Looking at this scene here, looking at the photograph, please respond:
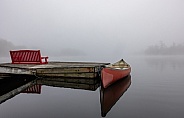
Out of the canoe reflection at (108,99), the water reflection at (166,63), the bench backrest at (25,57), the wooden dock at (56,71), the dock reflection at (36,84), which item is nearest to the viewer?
the canoe reflection at (108,99)

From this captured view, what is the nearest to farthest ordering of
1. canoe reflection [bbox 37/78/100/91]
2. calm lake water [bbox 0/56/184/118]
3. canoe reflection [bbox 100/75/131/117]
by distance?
calm lake water [bbox 0/56/184/118] < canoe reflection [bbox 100/75/131/117] < canoe reflection [bbox 37/78/100/91]

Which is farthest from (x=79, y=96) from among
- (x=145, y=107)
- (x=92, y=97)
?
(x=145, y=107)

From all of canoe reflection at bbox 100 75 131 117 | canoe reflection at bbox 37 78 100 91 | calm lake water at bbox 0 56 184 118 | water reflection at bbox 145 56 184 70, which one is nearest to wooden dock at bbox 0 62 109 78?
canoe reflection at bbox 37 78 100 91

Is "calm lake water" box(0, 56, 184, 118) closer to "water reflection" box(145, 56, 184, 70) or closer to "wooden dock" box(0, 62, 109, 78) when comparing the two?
"wooden dock" box(0, 62, 109, 78)

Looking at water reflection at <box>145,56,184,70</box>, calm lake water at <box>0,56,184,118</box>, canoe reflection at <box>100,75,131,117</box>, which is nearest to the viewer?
calm lake water at <box>0,56,184,118</box>

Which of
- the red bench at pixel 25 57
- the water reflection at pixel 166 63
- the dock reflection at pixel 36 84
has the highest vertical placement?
the red bench at pixel 25 57

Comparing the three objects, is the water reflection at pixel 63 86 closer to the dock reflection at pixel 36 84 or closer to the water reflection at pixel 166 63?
the dock reflection at pixel 36 84

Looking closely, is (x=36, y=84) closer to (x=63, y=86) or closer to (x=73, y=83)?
(x=63, y=86)

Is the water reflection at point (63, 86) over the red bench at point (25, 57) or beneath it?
beneath

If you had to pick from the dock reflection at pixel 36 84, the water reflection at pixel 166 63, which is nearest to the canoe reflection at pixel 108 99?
the dock reflection at pixel 36 84

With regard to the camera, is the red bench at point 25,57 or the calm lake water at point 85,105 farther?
the red bench at point 25,57

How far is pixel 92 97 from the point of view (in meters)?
11.4

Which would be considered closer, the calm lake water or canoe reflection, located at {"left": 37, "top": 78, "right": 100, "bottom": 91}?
the calm lake water

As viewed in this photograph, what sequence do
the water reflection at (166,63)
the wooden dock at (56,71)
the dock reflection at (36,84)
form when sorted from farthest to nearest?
the water reflection at (166,63) → the wooden dock at (56,71) → the dock reflection at (36,84)
